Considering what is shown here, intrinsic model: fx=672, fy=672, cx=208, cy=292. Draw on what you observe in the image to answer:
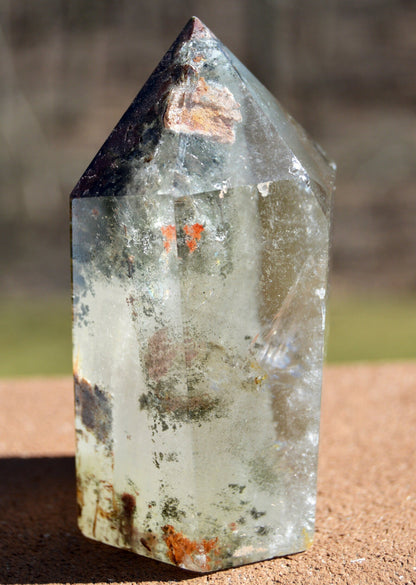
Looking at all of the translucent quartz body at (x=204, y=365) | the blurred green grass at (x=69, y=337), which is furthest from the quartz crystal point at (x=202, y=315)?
the blurred green grass at (x=69, y=337)

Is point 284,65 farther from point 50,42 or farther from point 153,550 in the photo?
point 153,550

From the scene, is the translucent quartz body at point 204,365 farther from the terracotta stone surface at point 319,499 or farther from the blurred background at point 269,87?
the blurred background at point 269,87

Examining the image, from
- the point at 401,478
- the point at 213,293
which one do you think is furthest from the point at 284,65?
the point at 213,293

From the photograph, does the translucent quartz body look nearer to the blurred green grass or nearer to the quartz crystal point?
the quartz crystal point

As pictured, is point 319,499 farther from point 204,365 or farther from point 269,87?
point 269,87

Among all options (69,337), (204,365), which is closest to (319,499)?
(204,365)

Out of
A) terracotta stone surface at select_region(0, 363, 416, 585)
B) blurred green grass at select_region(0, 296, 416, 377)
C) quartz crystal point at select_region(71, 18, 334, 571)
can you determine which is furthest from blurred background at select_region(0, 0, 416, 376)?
quartz crystal point at select_region(71, 18, 334, 571)

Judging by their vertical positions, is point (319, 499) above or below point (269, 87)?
below
